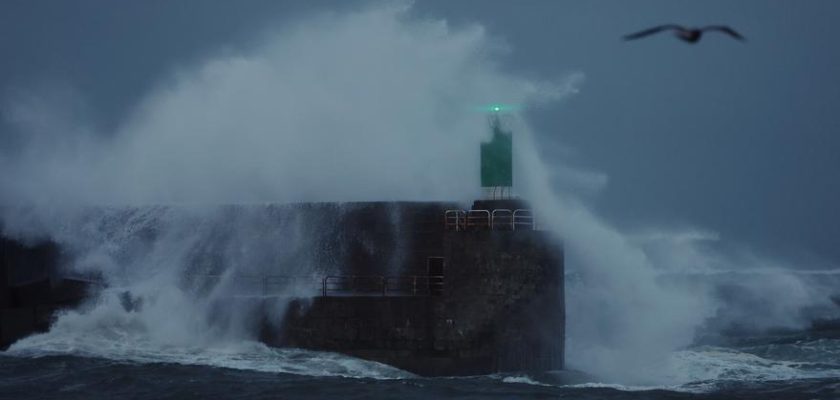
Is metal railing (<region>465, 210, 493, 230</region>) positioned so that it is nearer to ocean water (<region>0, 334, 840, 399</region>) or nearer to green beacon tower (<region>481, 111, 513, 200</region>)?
green beacon tower (<region>481, 111, 513, 200</region>)

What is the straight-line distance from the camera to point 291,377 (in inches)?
655

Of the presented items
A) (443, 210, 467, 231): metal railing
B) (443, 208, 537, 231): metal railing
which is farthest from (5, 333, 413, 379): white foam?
(443, 208, 537, 231): metal railing

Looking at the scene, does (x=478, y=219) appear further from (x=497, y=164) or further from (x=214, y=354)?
(x=214, y=354)

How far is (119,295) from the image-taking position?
20125 millimetres

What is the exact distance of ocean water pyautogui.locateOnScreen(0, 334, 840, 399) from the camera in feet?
50.7

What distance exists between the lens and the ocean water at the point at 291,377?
15445 mm

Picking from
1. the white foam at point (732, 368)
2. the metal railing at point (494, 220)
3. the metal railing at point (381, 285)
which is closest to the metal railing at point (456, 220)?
the metal railing at point (494, 220)

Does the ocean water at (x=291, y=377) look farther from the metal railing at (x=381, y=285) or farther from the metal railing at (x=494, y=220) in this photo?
the metal railing at (x=494, y=220)

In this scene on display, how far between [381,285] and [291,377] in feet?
12.1

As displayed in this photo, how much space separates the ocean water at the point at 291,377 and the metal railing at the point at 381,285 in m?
1.64

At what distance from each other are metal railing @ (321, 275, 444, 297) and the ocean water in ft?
5.38

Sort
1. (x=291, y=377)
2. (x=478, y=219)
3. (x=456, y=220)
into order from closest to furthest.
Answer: (x=291, y=377) → (x=456, y=220) → (x=478, y=219)

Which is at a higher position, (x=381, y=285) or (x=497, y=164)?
(x=497, y=164)

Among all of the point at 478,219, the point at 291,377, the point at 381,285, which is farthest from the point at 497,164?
the point at 291,377
